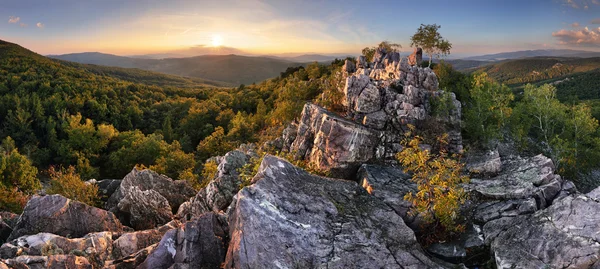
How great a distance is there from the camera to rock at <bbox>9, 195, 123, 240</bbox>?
2084cm

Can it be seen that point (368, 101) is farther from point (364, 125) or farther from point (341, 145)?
point (341, 145)

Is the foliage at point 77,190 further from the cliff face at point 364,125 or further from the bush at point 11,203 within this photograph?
the cliff face at point 364,125

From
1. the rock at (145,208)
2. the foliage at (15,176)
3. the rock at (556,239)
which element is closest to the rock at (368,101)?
the rock at (556,239)

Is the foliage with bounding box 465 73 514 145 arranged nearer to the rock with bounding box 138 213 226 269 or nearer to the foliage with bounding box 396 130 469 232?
the foliage with bounding box 396 130 469 232

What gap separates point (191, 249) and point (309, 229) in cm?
626

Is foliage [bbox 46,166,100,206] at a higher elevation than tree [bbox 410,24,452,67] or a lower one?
lower

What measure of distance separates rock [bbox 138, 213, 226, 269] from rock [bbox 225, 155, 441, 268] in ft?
4.94

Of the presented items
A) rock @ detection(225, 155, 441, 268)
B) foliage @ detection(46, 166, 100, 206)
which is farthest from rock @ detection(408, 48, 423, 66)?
foliage @ detection(46, 166, 100, 206)

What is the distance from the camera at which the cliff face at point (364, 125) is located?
27.0 metres

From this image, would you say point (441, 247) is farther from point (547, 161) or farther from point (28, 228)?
point (28, 228)

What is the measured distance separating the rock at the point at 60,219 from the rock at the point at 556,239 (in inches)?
1033

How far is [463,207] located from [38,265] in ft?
85.9

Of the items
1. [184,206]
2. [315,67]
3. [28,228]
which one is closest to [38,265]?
[28,228]

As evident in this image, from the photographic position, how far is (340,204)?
1861 centimetres
